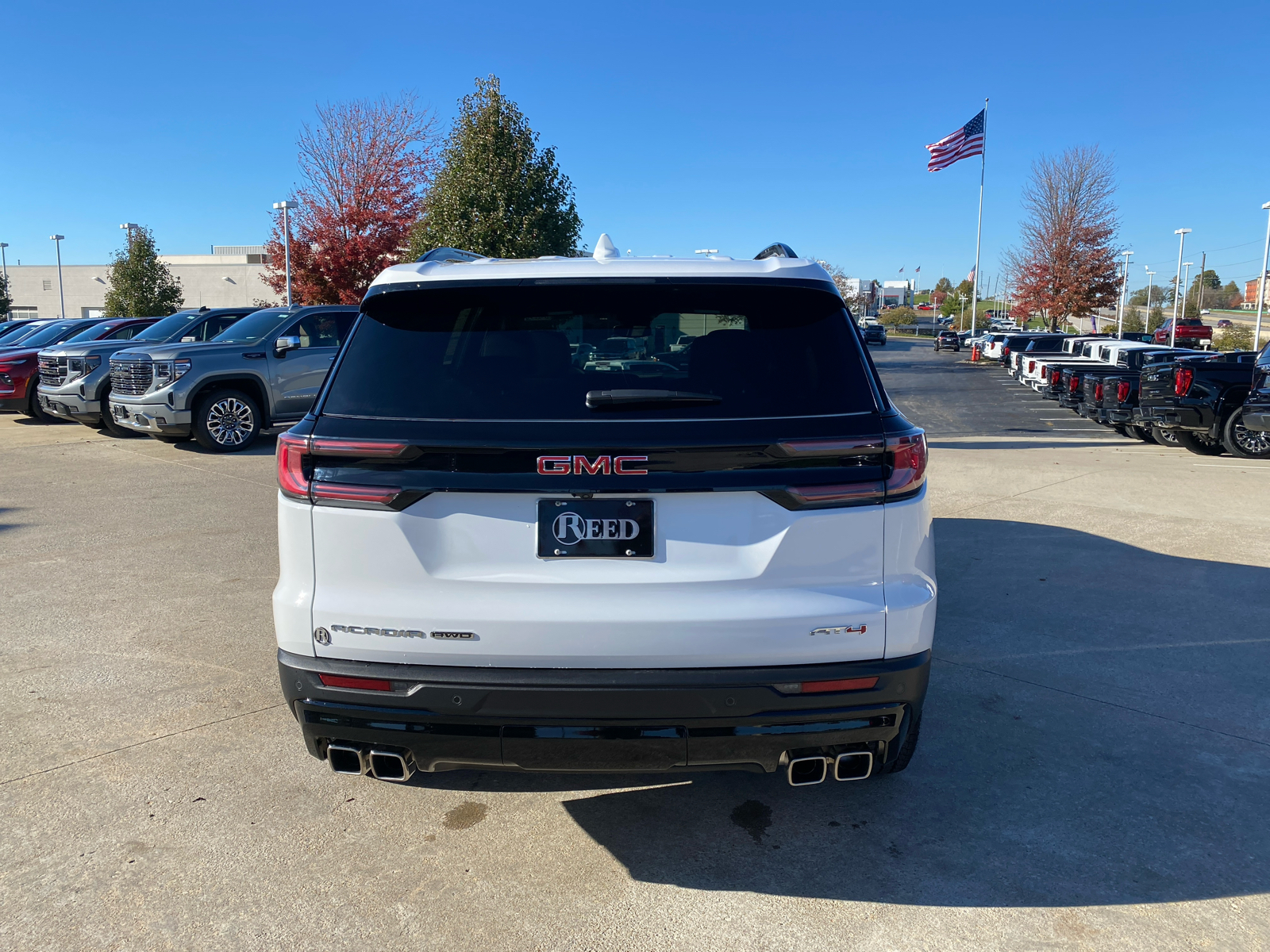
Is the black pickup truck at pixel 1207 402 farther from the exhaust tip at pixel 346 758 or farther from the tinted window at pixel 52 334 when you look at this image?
the tinted window at pixel 52 334

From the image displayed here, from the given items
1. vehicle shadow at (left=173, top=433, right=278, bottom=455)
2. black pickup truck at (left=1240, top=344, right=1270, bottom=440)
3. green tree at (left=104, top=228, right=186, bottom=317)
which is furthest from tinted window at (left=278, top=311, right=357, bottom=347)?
green tree at (left=104, top=228, right=186, bottom=317)

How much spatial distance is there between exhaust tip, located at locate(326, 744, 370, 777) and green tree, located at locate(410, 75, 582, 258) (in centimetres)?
1671

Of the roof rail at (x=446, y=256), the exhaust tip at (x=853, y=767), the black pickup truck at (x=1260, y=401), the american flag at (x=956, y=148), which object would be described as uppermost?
the american flag at (x=956, y=148)

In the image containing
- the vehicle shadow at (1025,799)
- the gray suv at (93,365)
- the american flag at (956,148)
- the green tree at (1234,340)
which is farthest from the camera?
the green tree at (1234,340)

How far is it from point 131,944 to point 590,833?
140cm

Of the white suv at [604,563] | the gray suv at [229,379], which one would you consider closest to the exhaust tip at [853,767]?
the white suv at [604,563]

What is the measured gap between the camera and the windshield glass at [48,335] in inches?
737

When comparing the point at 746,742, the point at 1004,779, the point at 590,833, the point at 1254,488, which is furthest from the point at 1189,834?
the point at 1254,488

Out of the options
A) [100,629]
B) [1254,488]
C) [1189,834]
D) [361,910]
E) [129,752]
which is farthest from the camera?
[1254,488]

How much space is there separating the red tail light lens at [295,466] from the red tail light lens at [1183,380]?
14.1 metres

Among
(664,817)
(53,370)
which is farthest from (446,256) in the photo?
(53,370)

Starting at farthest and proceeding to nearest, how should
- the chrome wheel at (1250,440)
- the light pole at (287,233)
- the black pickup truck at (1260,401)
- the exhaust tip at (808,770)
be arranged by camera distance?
1. the light pole at (287,233)
2. the chrome wheel at (1250,440)
3. the black pickup truck at (1260,401)
4. the exhaust tip at (808,770)

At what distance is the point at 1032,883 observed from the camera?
2967mm

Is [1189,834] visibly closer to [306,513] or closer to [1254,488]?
[306,513]
